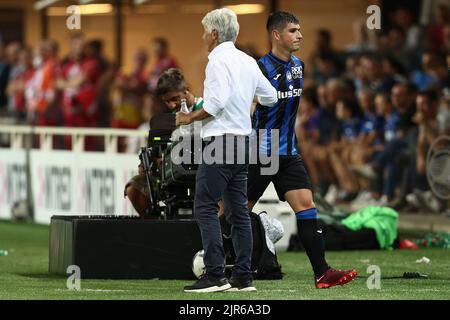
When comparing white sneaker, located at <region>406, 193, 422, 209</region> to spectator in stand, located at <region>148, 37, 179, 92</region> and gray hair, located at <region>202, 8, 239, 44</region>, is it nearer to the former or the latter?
spectator in stand, located at <region>148, 37, 179, 92</region>

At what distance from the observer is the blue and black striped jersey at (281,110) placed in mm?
10672

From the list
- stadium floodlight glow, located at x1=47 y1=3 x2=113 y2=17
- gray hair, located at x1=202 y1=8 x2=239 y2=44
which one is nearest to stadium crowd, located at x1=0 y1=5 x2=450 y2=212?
stadium floodlight glow, located at x1=47 y1=3 x2=113 y2=17

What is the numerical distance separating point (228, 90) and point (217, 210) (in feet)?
2.81

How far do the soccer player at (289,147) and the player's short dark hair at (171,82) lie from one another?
5.02 ft

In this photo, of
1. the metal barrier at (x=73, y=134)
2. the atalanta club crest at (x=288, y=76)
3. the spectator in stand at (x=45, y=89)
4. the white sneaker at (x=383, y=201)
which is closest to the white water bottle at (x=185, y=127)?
the atalanta club crest at (x=288, y=76)

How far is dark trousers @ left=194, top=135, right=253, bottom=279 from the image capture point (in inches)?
394

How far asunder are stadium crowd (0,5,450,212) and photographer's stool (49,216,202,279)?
243 inches

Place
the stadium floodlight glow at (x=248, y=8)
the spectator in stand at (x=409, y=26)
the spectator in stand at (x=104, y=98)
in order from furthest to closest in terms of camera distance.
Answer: the stadium floodlight glow at (x=248, y=8)
the spectator in stand at (x=104, y=98)
the spectator in stand at (x=409, y=26)

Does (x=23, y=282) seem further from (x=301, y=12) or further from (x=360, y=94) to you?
(x=301, y=12)

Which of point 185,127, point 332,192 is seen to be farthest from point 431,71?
point 185,127

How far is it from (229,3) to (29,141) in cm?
665

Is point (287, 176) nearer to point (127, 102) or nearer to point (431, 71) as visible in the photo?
point (431, 71)

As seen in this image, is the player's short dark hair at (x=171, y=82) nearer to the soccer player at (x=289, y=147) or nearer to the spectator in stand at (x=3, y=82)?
the soccer player at (x=289, y=147)

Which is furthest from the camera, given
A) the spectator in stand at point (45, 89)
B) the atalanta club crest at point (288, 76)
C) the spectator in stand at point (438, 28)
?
the spectator in stand at point (45, 89)
